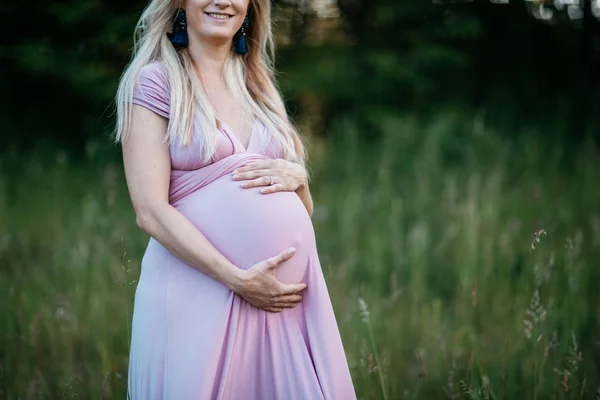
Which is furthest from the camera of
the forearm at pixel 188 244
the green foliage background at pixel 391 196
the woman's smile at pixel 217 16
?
the green foliage background at pixel 391 196

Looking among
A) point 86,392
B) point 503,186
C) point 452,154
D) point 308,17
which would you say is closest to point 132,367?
point 86,392

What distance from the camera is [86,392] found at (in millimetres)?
3510

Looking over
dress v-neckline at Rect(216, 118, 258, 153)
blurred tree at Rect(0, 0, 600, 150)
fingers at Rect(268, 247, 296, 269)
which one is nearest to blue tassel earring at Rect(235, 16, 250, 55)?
dress v-neckline at Rect(216, 118, 258, 153)

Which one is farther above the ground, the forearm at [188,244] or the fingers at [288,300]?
the forearm at [188,244]

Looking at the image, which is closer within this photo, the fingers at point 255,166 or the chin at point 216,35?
the fingers at point 255,166

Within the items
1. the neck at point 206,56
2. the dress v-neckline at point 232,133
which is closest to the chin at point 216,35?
the neck at point 206,56

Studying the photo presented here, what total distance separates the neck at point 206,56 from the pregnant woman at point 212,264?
3.9 inches

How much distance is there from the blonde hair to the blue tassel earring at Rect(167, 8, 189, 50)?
0.06ft

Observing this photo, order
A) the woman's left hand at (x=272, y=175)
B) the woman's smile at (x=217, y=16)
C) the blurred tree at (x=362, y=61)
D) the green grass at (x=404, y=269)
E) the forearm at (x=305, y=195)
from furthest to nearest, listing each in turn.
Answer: the blurred tree at (x=362, y=61), the green grass at (x=404, y=269), the forearm at (x=305, y=195), the woman's smile at (x=217, y=16), the woman's left hand at (x=272, y=175)

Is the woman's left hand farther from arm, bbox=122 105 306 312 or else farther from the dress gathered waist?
arm, bbox=122 105 306 312

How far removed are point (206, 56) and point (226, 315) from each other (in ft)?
3.11

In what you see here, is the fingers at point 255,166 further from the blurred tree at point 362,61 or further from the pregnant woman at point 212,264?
the blurred tree at point 362,61

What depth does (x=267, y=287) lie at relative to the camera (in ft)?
7.44

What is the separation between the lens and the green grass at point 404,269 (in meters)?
3.46
